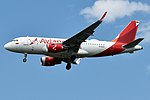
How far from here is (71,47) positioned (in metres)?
88.1

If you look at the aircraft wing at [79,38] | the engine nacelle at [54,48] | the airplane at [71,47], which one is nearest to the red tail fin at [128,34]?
the airplane at [71,47]

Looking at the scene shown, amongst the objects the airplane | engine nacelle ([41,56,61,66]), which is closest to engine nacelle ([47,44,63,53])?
the airplane

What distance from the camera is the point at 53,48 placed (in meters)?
85.9

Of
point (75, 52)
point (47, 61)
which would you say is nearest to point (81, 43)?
point (75, 52)

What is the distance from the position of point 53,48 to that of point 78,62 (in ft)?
27.9

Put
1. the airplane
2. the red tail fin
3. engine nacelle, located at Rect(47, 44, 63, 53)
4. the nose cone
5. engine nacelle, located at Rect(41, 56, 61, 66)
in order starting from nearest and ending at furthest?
engine nacelle, located at Rect(47, 44, 63, 53) < the airplane < the nose cone < engine nacelle, located at Rect(41, 56, 61, 66) < the red tail fin

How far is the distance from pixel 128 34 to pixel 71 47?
1264 centimetres

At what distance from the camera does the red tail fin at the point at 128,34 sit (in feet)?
309

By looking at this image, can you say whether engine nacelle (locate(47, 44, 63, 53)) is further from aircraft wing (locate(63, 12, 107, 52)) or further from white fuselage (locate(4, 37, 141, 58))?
aircraft wing (locate(63, 12, 107, 52))

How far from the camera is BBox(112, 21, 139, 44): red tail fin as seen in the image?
94238 mm

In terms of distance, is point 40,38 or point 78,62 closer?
point 40,38

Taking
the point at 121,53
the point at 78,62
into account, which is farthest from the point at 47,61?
the point at 121,53

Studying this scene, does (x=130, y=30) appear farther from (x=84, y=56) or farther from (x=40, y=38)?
(x=40, y=38)

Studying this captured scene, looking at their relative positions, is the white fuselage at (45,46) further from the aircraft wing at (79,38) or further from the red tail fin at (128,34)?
the red tail fin at (128,34)
